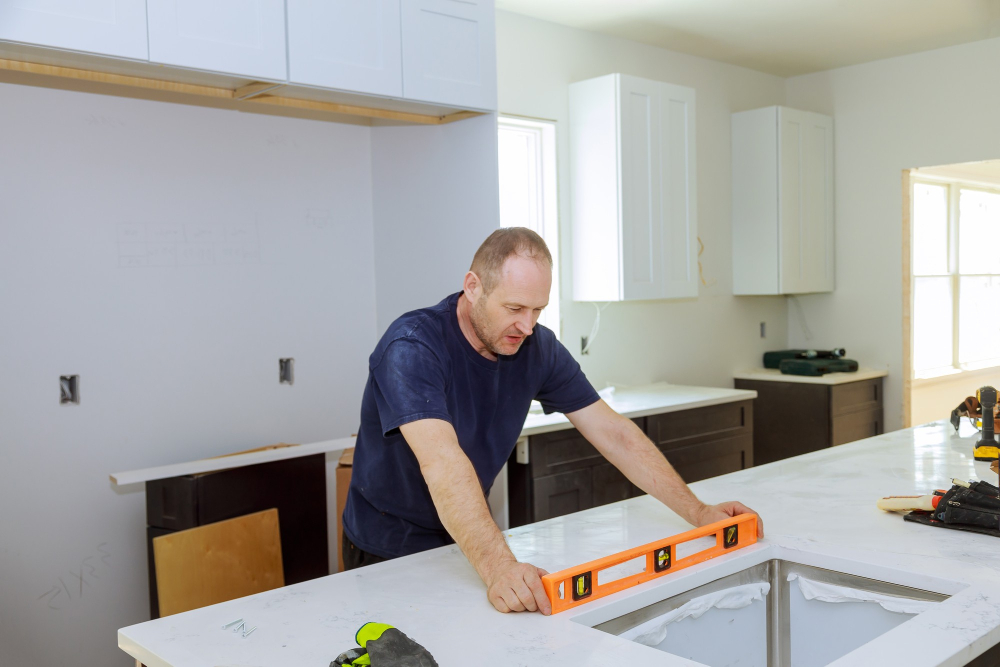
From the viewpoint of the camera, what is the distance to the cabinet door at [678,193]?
13.9 feet

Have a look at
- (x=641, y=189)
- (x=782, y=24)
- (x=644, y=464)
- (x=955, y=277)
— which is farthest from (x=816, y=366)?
(x=644, y=464)

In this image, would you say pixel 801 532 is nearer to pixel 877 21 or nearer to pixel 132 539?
pixel 132 539

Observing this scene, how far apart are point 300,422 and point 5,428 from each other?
102cm

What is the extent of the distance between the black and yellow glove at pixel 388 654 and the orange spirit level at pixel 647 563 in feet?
0.95

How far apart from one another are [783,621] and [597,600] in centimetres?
50

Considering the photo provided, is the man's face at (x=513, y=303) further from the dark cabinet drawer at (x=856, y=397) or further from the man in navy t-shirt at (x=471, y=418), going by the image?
the dark cabinet drawer at (x=856, y=397)

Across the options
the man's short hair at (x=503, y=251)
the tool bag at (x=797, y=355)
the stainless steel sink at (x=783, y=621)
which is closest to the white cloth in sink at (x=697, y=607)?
the stainless steel sink at (x=783, y=621)

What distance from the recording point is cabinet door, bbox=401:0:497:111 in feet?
8.98

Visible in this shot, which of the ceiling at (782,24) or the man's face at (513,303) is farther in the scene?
the ceiling at (782,24)

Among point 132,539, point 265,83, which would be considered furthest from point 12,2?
point 132,539

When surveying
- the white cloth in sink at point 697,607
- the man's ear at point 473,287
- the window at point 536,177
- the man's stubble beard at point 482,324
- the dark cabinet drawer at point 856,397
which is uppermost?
the window at point 536,177

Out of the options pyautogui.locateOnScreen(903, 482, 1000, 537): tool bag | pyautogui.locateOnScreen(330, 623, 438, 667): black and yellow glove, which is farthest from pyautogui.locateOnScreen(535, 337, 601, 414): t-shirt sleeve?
pyautogui.locateOnScreen(330, 623, 438, 667): black and yellow glove

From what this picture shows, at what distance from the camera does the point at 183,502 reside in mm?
2562

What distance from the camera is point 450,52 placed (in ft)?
9.34
